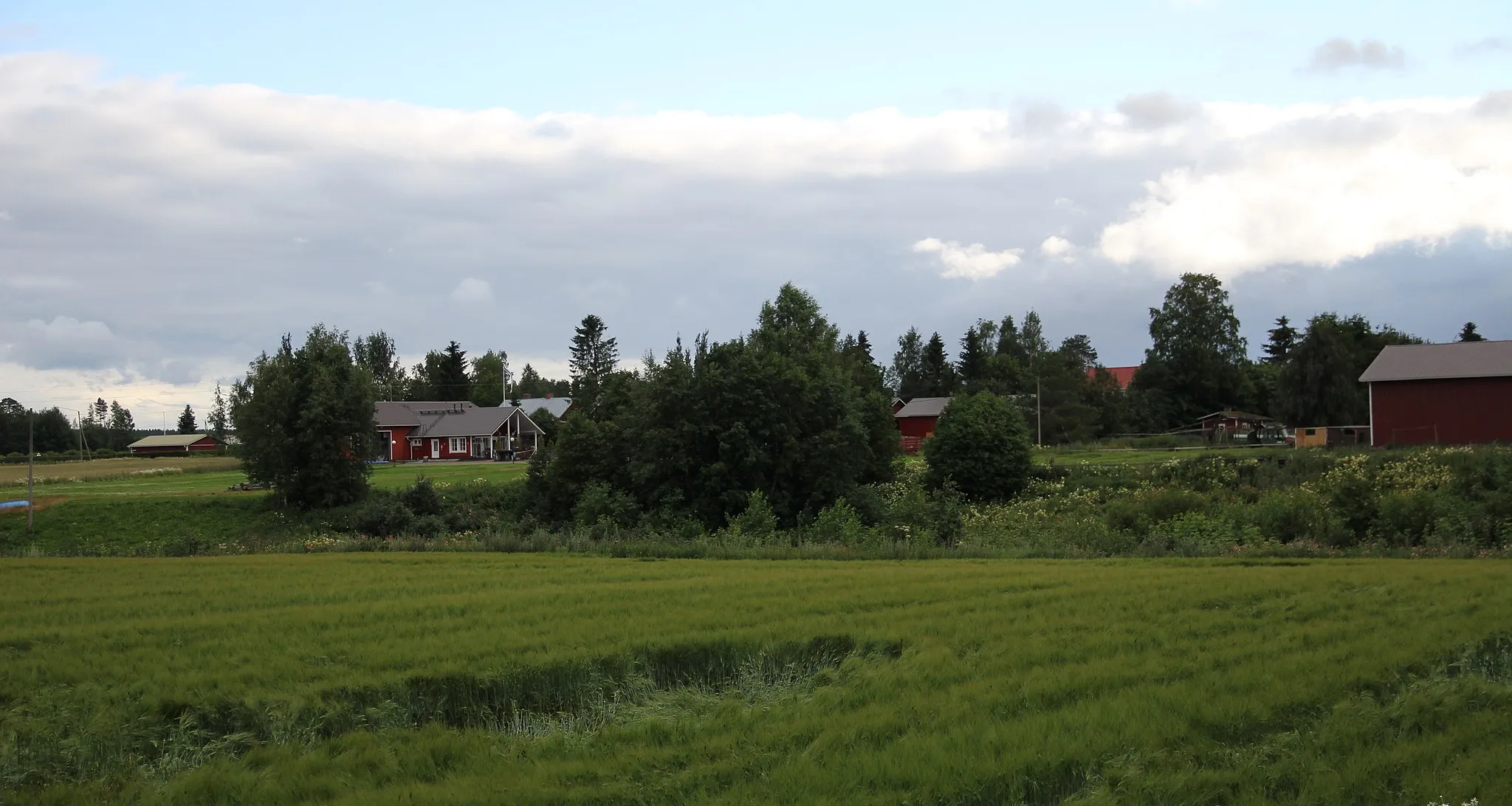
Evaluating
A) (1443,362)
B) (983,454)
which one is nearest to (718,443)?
(983,454)

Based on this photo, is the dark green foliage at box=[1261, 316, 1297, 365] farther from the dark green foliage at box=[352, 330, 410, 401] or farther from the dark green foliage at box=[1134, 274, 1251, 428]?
the dark green foliage at box=[352, 330, 410, 401]

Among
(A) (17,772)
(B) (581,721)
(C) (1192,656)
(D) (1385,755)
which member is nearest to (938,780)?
(D) (1385,755)

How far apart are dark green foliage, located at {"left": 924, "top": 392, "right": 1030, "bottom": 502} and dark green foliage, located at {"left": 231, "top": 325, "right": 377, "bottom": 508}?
93.7 ft

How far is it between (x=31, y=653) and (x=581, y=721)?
788 centimetres

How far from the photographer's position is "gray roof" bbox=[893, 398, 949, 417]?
92.5 meters

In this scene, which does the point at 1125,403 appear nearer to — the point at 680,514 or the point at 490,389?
the point at 680,514

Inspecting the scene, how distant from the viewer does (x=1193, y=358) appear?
318 feet

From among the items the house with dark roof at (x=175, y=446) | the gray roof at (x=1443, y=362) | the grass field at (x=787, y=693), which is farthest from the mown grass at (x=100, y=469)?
the gray roof at (x=1443, y=362)

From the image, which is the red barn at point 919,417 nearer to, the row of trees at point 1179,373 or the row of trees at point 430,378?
the row of trees at point 1179,373

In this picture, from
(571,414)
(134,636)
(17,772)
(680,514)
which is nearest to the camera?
(17,772)

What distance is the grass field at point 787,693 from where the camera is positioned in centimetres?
809

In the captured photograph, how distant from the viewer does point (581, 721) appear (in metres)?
10.6

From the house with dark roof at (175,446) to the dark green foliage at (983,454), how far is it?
327 ft

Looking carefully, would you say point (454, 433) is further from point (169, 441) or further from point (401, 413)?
point (169, 441)
